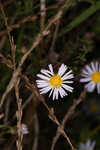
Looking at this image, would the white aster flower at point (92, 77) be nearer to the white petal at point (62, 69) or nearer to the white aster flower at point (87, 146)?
the white petal at point (62, 69)

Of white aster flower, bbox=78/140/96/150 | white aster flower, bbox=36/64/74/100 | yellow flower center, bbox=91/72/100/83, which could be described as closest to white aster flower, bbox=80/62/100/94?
yellow flower center, bbox=91/72/100/83

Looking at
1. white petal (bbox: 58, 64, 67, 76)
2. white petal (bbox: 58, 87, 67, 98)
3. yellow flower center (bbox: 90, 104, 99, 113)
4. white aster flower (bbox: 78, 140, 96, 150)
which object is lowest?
white aster flower (bbox: 78, 140, 96, 150)

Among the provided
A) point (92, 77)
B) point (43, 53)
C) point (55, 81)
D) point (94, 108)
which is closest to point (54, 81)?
point (55, 81)

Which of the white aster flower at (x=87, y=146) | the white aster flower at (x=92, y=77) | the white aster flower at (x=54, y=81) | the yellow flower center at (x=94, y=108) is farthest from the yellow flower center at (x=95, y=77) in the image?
the yellow flower center at (x=94, y=108)

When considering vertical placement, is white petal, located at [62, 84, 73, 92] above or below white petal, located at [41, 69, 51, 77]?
below

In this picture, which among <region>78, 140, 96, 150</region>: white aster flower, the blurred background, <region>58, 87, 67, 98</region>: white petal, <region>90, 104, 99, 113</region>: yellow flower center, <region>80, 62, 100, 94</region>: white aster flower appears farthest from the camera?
<region>90, 104, 99, 113</region>: yellow flower center

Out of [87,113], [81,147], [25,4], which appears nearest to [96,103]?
[87,113]

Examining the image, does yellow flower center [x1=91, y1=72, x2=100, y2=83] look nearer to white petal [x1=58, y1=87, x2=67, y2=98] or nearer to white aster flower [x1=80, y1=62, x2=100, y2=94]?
white aster flower [x1=80, y1=62, x2=100, y2=94]

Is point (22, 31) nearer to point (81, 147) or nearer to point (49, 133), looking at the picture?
Answer: point (49, 133)
